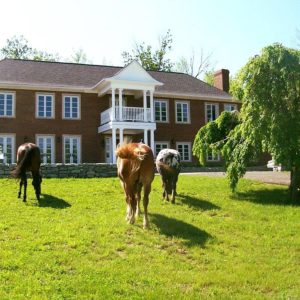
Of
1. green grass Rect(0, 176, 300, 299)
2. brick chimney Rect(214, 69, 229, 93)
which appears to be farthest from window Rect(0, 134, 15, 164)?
brick chimney Rect(214, 69, 229, 93)

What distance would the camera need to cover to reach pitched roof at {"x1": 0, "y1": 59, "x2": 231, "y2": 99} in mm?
28188

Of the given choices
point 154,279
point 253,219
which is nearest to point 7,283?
point 154,279

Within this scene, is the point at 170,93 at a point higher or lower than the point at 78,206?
higher

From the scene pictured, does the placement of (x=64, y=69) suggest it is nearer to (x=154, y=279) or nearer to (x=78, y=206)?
(x=78, y=206)

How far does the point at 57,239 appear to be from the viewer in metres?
8.20

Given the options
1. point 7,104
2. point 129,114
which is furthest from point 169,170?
point 7,104

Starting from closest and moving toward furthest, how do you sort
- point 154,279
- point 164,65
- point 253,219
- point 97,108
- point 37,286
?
point 37,286 → point 154,279 → point 253,219 → point 97,108 → point 164,65

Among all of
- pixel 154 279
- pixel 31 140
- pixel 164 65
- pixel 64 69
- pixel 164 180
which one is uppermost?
pixel 164 65

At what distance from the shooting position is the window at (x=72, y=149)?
2836cm

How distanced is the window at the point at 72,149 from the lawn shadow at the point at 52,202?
15.2 metres

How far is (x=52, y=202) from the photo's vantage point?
12.4 metres

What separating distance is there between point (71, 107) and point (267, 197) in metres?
17.6

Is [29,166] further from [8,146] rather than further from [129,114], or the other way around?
[129,114]

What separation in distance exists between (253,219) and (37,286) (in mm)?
6366
